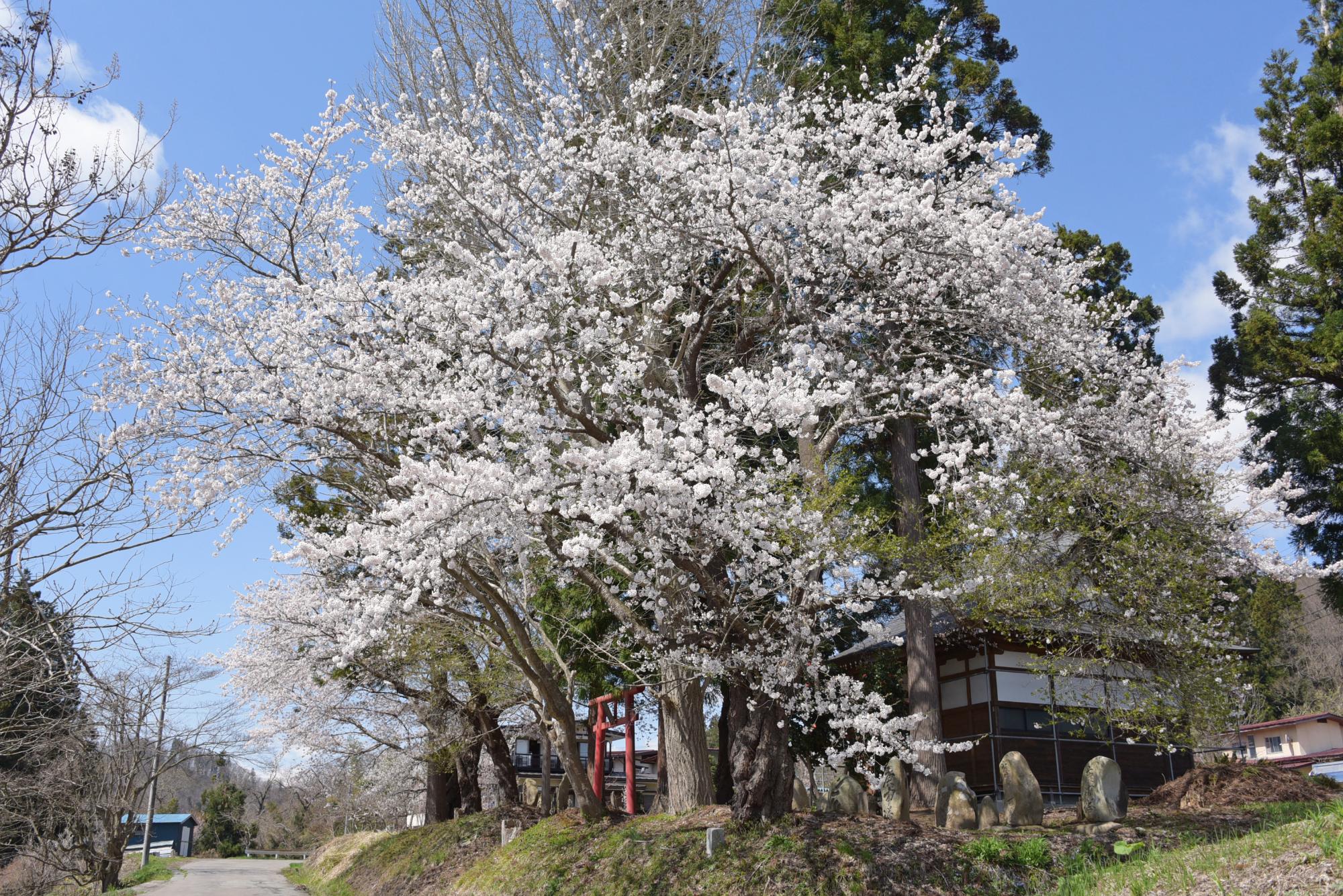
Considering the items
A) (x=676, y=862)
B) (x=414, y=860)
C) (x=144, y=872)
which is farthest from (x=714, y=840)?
(x=144, y=872)

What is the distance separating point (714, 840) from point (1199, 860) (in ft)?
13.7

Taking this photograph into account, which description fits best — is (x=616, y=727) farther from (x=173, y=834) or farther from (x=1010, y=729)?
(x=173, y=834)

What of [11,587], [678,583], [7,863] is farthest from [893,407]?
[7,863]

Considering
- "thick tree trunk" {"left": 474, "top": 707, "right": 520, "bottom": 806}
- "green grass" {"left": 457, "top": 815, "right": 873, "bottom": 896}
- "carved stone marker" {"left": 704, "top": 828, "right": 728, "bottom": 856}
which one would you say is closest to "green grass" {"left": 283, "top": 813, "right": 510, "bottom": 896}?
"thick tree trunk" {"left": 474, "top": 707, "right": 520, "bottom": 806}

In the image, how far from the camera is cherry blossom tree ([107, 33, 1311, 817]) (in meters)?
7.79

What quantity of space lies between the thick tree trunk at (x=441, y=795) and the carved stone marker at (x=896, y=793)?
400 inches

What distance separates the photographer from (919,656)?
42.7ft

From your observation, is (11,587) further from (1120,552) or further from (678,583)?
(1120,552)

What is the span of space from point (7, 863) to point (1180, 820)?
26.0 meters

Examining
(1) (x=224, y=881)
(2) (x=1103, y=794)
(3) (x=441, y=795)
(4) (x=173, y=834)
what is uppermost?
(2) (x=1103, y=794)

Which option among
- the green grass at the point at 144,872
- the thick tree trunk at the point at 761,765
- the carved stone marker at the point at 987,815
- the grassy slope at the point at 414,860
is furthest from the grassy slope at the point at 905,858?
the green grass at the point at 144,872

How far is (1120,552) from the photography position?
9195 mm

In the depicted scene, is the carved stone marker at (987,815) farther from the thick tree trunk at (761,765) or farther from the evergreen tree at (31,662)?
the evergreen tree at (31,662)

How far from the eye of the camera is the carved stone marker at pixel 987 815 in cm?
977
